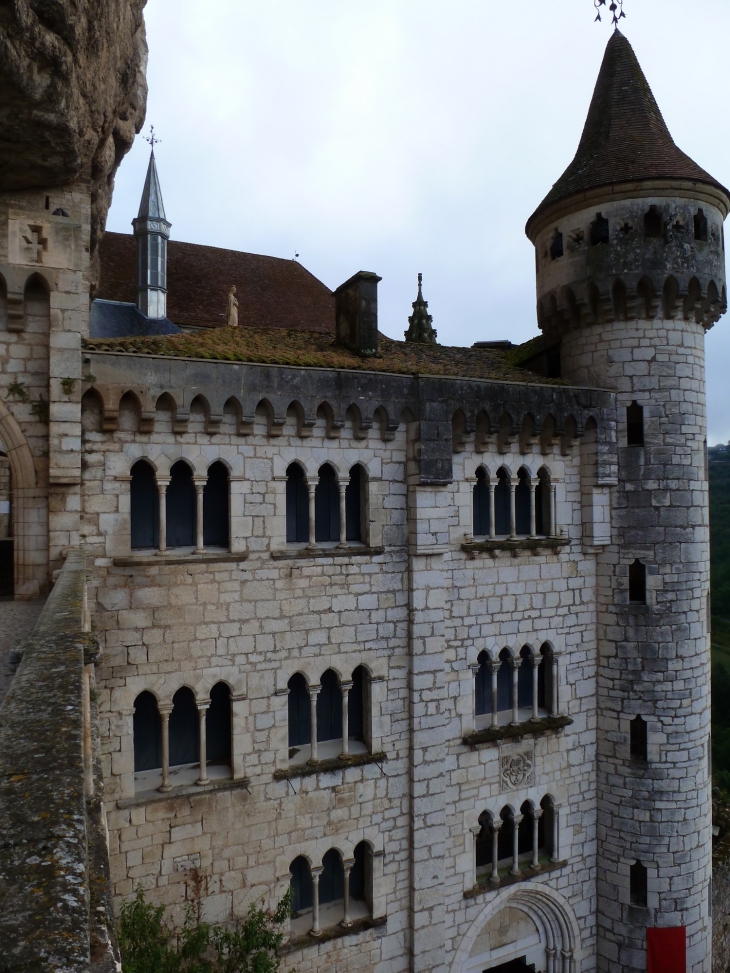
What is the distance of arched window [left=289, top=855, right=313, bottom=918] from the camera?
10.5 meters

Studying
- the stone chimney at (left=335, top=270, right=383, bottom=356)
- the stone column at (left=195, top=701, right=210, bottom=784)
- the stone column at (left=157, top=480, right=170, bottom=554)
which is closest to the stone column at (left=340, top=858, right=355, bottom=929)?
the stone column at (left=195, top=701, right=210, bottom=784)

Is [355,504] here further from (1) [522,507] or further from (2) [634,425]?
(2) [634,425]

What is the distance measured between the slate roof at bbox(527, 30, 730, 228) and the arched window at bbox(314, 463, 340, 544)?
7.59m

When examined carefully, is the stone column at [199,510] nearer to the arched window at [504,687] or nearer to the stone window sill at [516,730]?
the stone window sill at [516,730]

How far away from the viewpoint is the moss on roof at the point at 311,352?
9945mm

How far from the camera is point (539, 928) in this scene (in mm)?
12766

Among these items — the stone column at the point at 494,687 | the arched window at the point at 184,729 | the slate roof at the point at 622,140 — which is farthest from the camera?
the slate roof at the point at 622,140

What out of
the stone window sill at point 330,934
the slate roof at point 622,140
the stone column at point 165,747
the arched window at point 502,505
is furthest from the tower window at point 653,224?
the stone window sill at point 330,934

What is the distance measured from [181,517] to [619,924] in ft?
36.7

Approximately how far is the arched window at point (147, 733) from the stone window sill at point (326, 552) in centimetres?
273

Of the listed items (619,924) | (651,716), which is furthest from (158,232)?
(619,924)

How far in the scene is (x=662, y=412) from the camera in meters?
12.8

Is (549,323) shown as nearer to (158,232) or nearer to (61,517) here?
(61,517)

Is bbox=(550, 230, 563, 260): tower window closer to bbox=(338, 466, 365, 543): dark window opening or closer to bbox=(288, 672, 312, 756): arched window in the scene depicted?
bbox=(338, 466, 365, 543): dark window opening
